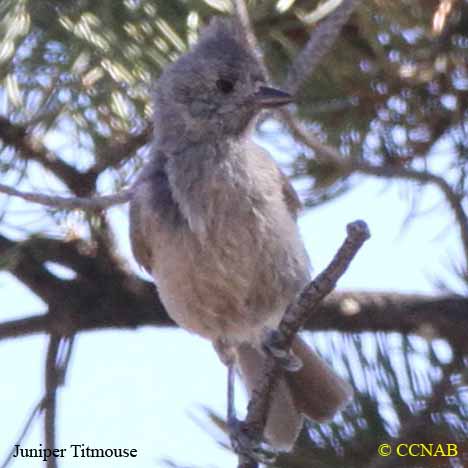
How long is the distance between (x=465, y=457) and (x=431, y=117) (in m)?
1.03

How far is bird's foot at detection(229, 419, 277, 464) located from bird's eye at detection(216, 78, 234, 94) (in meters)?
1.13

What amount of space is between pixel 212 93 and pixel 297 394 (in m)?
0.95

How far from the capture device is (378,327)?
10.2 feet

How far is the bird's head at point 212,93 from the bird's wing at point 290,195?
0.70ft

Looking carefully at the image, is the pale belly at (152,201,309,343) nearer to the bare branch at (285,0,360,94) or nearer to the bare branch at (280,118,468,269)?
the bare branch at (280,118,468,269)

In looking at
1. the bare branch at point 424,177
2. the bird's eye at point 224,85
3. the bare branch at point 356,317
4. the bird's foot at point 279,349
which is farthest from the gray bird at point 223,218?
the bird's foot at point 279,349

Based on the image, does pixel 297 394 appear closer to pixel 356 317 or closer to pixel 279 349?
pixel 356 317

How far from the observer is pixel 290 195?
3322mm

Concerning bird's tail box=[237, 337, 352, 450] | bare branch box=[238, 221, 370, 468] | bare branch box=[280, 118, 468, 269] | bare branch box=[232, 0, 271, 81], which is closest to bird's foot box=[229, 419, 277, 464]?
bare branch box=[238, 221, 370, 468]

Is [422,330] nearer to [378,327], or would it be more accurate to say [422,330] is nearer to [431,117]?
[378,327]

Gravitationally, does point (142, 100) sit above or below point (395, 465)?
above

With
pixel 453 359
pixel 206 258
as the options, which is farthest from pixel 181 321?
pixel 453 359

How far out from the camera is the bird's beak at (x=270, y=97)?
289 cm

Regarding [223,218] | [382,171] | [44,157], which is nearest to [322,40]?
[382,171]
